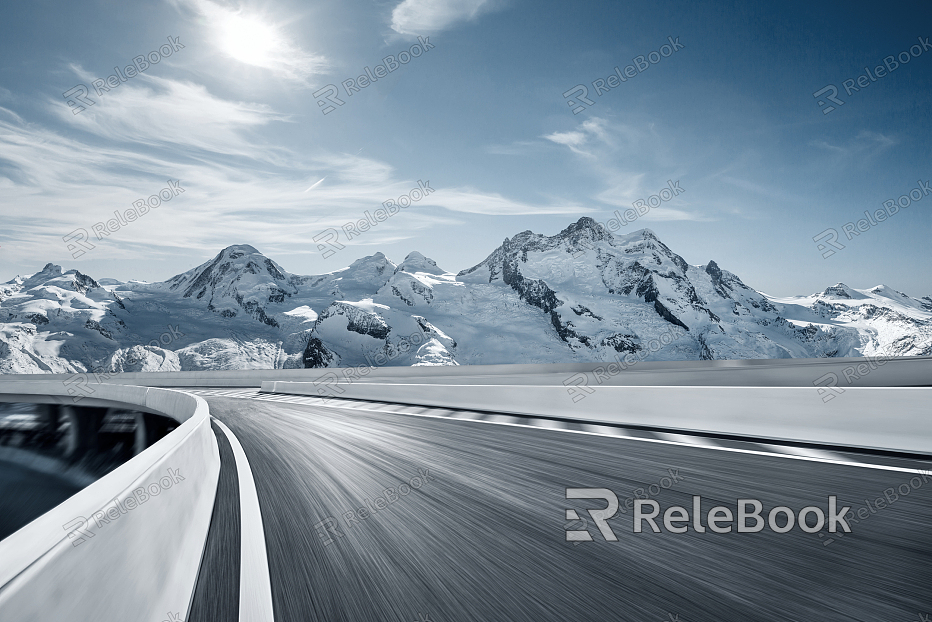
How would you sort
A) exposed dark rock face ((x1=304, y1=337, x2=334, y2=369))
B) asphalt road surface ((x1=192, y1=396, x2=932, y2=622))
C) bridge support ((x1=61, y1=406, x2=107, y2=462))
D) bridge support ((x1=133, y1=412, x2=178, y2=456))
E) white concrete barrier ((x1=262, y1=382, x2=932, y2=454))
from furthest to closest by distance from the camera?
exposed dark rock face ((x1=304, y1=337, x2=334, y2=369))
bridge support ((x1=61, y1=406, x2=107, y2=462))
bridge support ((x1=133, y1=412, x2=178, y2=456))
white concrete barrier ((x1=262, y1=382, x2=932, y2=454))
asphalt road surface ((x1=192, y1=396, x2=932, y2=622))

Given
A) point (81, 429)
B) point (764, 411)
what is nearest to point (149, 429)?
point (81, 429)

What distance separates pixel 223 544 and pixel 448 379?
20011 mm

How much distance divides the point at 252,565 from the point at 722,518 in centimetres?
309

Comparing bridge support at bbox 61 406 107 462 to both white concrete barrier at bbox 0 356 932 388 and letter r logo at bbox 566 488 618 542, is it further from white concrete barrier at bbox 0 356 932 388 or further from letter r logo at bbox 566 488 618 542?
letter r logo at bbox 566 488 618 542

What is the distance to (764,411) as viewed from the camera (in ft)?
23.2

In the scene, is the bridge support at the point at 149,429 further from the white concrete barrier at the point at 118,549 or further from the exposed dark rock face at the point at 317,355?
the exposed dark rock face at the point at 317,355

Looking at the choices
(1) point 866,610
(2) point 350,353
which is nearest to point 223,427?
(1) point 866,610

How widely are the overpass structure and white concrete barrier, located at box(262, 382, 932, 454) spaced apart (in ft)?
0.08

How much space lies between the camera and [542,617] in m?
2.31

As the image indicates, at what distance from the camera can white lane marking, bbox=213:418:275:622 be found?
2.51 m

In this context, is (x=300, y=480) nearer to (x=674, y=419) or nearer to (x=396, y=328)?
(x=674, y=419)

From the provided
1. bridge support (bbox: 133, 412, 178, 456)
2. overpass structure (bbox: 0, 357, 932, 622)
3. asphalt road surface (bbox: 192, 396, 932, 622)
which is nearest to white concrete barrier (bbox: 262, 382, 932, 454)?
overpass structure (bbox: 0, 357, 932, 622)

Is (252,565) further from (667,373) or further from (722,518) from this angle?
(667,373)

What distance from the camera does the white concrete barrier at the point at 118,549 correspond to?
141 cm
